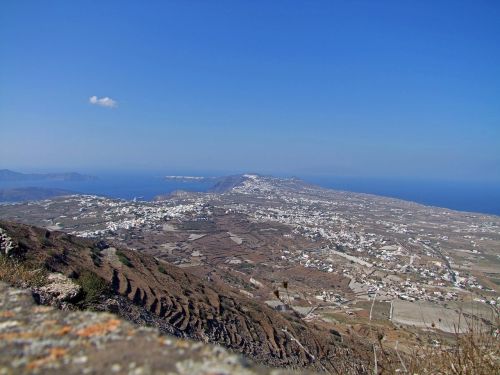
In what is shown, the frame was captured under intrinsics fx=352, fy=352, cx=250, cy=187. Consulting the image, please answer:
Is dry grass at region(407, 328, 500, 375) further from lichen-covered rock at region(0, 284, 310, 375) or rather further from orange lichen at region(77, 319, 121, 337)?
orange lichen at region(77, 319, 121, 337)

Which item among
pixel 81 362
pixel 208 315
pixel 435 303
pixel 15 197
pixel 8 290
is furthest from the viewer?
pixel 15 197

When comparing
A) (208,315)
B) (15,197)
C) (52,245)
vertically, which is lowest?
(15,197)

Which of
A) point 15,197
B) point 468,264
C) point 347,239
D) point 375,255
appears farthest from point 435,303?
point 15,197

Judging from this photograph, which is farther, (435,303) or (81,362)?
(435,303)

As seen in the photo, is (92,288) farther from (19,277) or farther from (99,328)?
(99,328)

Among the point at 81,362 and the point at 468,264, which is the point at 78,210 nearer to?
the point at 468,264

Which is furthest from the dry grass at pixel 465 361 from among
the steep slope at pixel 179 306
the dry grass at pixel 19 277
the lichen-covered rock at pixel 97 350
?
the dry grass at pixel 19 277

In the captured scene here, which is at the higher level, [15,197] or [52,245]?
[52,245]
